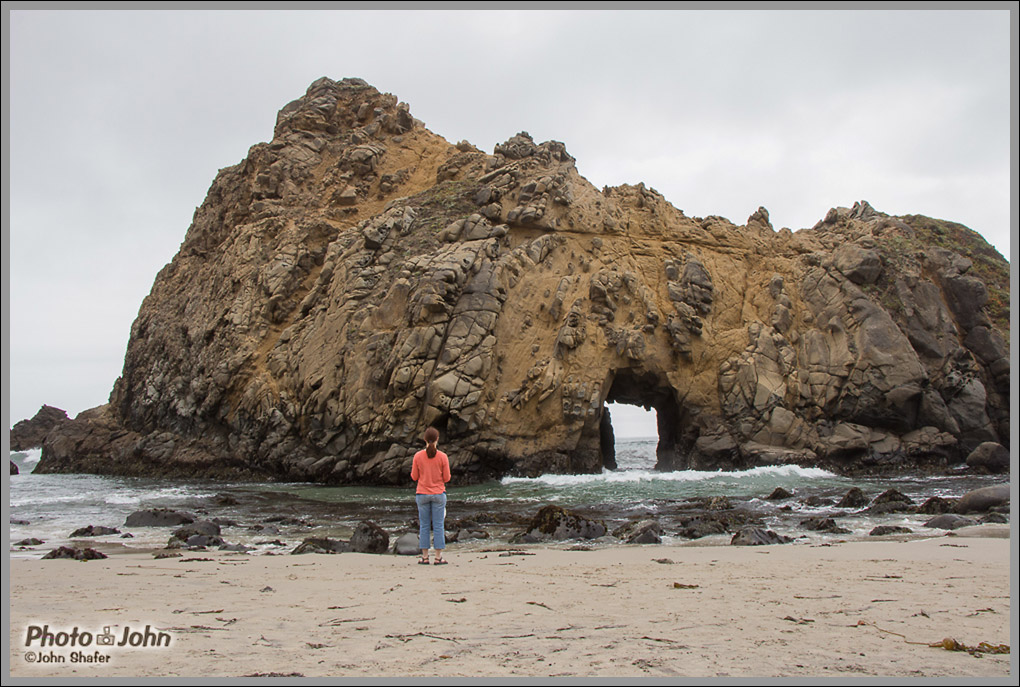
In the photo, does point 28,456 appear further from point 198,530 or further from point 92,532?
point 198,530

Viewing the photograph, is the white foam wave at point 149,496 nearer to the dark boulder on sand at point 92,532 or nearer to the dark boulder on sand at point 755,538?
the dark boulder on sand at point 92,532

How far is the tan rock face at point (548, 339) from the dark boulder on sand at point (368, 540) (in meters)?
15.3

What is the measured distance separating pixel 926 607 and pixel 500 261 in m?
25.3

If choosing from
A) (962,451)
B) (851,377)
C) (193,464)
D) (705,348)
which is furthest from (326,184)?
(962,451)

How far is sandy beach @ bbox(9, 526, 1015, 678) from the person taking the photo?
10.9 ft

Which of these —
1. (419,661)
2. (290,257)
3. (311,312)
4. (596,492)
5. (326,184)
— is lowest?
(596,492)

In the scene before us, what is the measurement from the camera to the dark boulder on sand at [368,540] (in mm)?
10039

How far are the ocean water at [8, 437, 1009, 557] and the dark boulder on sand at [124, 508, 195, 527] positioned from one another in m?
0.39

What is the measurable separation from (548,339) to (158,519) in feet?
58.8

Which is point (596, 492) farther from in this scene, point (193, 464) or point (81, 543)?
point (193, 464)

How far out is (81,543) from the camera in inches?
439

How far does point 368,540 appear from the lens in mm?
10125

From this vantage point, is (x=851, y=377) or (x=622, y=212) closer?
(x=851, y=377)

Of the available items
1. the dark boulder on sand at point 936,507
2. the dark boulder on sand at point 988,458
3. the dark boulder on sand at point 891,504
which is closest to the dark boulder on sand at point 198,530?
the dark boulder on sand at point 891,504
